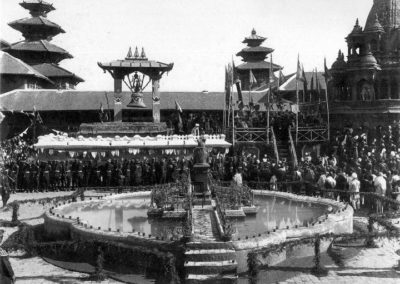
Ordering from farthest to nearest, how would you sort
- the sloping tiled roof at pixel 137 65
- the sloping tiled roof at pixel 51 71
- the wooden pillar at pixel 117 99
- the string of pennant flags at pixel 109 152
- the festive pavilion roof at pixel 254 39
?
the festive pavilion roof at pixel 254 39 → the sloping tiled roof at pixel 51 71 → the wooden pillar at pixel 117 99 → the sloping tiled roof at pixel 137 65 → the string of pennant flags at pixel 109 152

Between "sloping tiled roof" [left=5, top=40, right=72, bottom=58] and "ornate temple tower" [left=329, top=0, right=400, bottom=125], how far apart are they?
3408 cm

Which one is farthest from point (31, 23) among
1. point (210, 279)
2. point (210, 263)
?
point (210, 279)

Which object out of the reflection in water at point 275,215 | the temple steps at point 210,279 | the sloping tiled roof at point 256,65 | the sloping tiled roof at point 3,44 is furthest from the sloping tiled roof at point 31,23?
the temple steps at point 210,279

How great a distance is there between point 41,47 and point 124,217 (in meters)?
45.1

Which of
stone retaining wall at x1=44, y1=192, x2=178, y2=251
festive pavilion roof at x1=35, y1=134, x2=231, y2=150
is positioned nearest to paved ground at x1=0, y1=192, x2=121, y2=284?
stone retaining wall at x1=44, y1=192, x2=178, y2=251

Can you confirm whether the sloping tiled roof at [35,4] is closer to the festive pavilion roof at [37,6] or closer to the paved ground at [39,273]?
the festive pavilion roof at [37,6]

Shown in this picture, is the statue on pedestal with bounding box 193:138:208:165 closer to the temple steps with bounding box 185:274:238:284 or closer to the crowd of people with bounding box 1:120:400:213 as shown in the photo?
the crowd of people with bounding box 1:120:400:213

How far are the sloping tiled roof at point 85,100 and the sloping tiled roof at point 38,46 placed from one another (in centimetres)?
1184

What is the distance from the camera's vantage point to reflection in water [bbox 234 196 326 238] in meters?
14.7

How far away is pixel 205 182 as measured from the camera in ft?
59.8

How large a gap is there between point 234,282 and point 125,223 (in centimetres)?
640

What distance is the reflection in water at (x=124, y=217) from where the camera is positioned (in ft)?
48.4

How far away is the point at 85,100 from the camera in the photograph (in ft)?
148

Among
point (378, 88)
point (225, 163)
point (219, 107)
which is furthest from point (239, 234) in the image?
point (219, 107)
